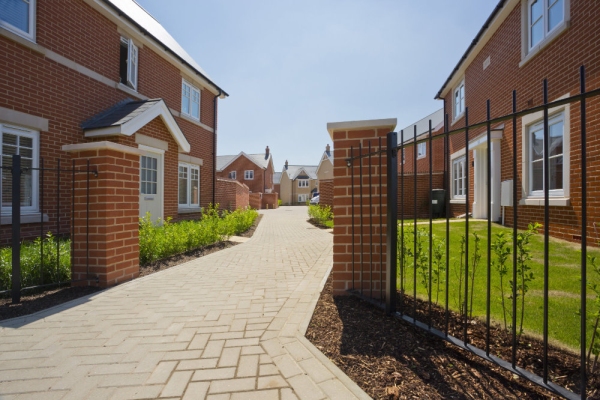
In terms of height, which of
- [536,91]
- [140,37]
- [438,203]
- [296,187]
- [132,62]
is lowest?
[438,203]

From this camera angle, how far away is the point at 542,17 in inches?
286

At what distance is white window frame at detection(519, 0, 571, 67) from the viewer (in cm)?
632

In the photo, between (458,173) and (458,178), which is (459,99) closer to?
(458,173)

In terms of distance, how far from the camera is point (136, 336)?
2.57 m

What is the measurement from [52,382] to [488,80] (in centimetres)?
1246

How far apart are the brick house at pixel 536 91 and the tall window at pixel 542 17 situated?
0.7 inches

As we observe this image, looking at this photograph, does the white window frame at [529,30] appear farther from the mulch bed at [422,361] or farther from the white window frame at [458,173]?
the mulch bed at [422,361]

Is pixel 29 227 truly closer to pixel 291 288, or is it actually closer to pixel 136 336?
pixel 136 336

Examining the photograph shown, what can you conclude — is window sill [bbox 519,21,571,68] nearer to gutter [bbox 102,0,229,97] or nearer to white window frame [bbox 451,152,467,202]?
white window frame [bbox 451,152,467,202]

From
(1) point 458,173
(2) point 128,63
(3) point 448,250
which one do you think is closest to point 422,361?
(3) point 448,250

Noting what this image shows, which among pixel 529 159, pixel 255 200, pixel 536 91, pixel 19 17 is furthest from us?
pixel 255 200

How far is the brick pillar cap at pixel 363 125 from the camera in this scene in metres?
3.31

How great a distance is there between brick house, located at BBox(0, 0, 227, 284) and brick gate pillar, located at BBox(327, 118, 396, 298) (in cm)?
281

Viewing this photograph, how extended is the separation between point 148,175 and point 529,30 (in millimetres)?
10519
